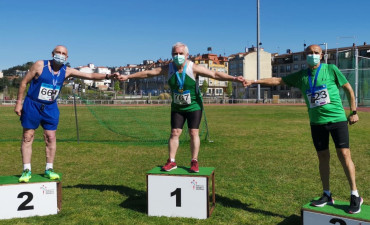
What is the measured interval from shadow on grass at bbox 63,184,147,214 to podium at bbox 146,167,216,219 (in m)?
0.40

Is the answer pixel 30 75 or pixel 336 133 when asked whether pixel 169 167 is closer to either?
pixel 336 133

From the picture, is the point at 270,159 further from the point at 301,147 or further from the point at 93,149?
the point at 93,149

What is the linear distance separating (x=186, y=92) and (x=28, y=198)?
2883 mm

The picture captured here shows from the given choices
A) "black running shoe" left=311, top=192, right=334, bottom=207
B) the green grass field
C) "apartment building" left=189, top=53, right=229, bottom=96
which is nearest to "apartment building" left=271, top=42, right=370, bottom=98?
"apartment building" left=189, top=53, right=229, bottom=96

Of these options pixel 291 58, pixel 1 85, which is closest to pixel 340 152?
pixel 291 58

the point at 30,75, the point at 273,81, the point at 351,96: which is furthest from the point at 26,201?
the point at 351,96

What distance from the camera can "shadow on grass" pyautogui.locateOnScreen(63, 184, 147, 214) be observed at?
5578mm

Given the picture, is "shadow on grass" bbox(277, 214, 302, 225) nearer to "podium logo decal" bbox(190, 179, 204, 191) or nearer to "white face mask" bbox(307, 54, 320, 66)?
"podium logo decal" bbox(190, 179, 204, 191)

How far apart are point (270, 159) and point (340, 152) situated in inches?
202

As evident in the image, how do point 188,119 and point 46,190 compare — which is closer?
point 46,190

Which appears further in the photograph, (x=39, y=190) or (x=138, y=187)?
(x=138, y=187)

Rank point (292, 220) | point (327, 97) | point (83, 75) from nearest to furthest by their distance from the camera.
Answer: point (327, 97) → point (292, 220) → point (83, 75)

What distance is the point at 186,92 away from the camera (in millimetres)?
5465

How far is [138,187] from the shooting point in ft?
22.3
